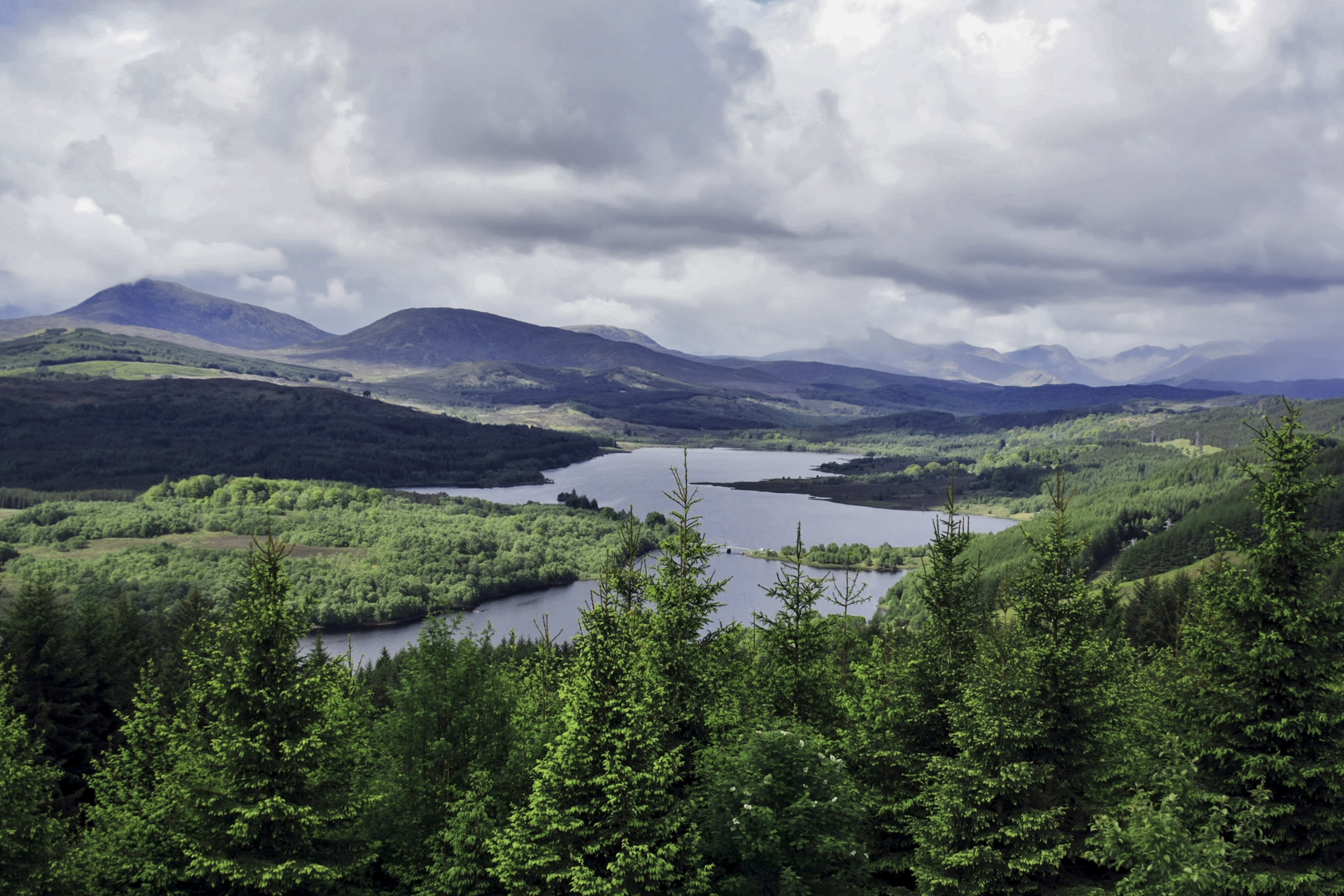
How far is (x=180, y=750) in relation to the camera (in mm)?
26578

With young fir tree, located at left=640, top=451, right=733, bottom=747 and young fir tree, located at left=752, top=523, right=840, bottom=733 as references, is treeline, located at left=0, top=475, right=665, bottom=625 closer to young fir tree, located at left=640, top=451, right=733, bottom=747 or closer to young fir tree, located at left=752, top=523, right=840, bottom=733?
young fir tree, located at left=752, top=523, right=840, bottom=733

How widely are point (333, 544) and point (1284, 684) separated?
145 meters

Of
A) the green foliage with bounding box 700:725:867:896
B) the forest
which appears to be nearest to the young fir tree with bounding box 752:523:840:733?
the forest

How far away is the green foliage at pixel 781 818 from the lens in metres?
21.5

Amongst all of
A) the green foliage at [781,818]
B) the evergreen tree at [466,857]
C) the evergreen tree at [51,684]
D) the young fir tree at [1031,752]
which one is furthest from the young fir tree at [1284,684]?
the evergreen tree at [51,684]

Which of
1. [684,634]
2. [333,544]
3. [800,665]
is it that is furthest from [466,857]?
[333,544]

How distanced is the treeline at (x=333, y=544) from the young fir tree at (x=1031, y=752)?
86.3 m

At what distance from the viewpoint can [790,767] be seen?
22.5 metres

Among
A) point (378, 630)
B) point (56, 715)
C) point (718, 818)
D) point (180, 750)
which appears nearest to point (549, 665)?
point (180, 750)

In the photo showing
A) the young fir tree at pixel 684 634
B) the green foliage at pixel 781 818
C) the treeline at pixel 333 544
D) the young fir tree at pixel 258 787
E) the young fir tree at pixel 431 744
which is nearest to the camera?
the green foliage at pixel 781 818

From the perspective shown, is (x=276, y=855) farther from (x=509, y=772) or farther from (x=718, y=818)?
(x=718, y=818)

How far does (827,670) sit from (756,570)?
104953 millimetres

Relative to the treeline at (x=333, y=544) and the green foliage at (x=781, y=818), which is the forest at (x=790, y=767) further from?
the treeline at (x=333, y=544)

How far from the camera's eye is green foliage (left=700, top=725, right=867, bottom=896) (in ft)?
70.5
